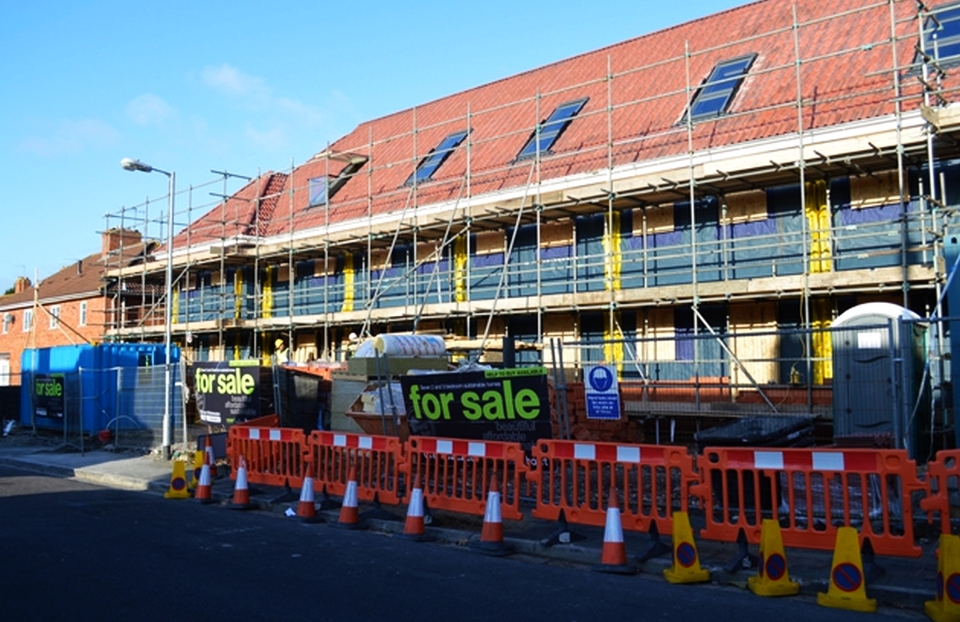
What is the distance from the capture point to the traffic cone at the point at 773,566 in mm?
7406

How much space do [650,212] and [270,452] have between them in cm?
1083

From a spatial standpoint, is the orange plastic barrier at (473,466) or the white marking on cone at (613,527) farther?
the orange plastic barrier at (473,466)

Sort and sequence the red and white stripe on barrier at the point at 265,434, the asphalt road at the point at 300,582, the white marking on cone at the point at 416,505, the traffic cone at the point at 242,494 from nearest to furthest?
1. the asphalt road at the point at 300,582
2. the white marking on cone at the point at 416,505
3. the traffic cone at the point at 242,494
4. the red and white stripe on barrier at the point at 265,434

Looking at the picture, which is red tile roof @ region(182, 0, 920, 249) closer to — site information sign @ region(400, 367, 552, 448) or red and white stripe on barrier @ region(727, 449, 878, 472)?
site information sign @ region(400, 367, 552, 448)

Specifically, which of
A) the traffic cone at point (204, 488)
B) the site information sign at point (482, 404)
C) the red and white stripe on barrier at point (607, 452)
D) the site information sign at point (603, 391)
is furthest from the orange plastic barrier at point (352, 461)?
the site information sign at point (603, 391)

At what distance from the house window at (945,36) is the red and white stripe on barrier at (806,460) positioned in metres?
11.1

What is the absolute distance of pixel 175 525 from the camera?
434 inches

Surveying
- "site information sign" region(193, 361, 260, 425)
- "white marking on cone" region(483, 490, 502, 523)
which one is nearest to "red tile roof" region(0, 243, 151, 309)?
"site information sign" region(193, 361, 260, 425)

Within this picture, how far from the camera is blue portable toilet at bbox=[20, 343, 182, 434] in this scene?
21.6 meters

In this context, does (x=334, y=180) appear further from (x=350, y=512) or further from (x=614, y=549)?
(x=614, y=549)

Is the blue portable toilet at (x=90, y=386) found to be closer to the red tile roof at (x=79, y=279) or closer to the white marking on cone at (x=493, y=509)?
the red tile roof at (x=79, y=279)

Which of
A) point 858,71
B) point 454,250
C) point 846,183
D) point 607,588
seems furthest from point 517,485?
point 454,250

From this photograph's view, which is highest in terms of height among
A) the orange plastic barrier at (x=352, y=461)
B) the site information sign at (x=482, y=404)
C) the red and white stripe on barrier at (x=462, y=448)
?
the site information sign at (x=482, y=404)

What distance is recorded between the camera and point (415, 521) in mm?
10289
